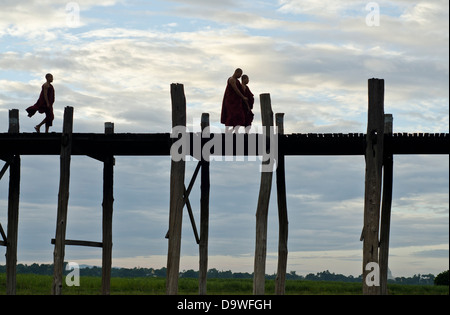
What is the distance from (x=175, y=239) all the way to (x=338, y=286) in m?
10.5

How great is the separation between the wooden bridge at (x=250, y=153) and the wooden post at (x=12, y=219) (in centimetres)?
44

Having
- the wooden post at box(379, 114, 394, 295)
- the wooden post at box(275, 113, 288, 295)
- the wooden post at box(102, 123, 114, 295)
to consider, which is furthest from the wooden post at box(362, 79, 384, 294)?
the wooden post at box(102, 123, 114, 295)

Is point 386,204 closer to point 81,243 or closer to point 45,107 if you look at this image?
point 81,243

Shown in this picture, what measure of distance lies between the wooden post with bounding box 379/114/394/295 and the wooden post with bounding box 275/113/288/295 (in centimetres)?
163

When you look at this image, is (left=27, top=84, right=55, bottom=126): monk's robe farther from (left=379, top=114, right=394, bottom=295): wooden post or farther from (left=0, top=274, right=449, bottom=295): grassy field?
(left=379, top=114, right=394, bottom=295): wooden post

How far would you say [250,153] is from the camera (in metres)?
14.0

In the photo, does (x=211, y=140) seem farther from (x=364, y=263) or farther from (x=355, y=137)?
(x=364, y=263)

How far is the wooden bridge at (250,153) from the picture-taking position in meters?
13.1

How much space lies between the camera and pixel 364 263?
1305 cm

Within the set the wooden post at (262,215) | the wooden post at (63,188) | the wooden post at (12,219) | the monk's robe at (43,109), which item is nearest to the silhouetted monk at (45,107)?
the monk's robe at (43,109)

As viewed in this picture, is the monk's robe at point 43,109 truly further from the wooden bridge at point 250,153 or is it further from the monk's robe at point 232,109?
the monk's robe at point 232,109

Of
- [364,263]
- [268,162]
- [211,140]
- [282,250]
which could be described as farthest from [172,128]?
[364,263]

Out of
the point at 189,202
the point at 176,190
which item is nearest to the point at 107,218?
the point at 189,202

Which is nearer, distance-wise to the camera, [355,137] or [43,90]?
[355,137]
